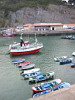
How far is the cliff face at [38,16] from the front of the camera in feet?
244

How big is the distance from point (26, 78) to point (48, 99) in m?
13.0

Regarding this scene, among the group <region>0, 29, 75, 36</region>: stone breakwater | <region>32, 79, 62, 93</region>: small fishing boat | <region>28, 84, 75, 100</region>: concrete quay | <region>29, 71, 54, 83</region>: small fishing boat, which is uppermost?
<region>28, 84, 75, 100</region>: concrete quay

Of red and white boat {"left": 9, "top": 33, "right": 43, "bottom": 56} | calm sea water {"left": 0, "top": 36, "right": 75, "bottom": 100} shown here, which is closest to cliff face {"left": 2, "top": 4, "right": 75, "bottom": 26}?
red and white boat {"left": 9, "top": 33, "right": 43, "bottom": 56}

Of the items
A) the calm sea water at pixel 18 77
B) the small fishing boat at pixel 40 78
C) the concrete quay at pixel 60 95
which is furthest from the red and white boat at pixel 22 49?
the concrete quay at pixel 60 95

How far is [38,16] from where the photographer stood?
246ft


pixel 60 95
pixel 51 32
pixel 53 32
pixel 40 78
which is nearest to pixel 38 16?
pixel 51 32

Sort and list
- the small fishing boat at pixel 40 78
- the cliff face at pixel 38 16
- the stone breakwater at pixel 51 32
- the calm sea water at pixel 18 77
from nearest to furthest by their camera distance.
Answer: the calm sea water at pixel 18 77, the small fishing boat at pixel 40 78, the stone breakwater at pixel 51 32, the cliff face at pixel 38 16

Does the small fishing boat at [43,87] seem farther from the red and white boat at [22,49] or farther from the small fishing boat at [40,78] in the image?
the red and white boat at [22,49]

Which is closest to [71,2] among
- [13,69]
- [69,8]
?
[69,8]

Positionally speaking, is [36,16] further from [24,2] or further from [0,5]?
[0,5]

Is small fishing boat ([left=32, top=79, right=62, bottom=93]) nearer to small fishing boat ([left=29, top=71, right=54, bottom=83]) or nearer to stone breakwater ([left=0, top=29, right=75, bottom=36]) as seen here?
small fishing boat ([left=29, top=71, right=54, bottom=83])

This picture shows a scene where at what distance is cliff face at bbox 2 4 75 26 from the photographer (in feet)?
244

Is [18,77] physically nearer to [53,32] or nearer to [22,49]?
[22,49]

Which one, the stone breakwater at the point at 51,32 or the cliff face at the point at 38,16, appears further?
the cliff face at the point at 38,16
